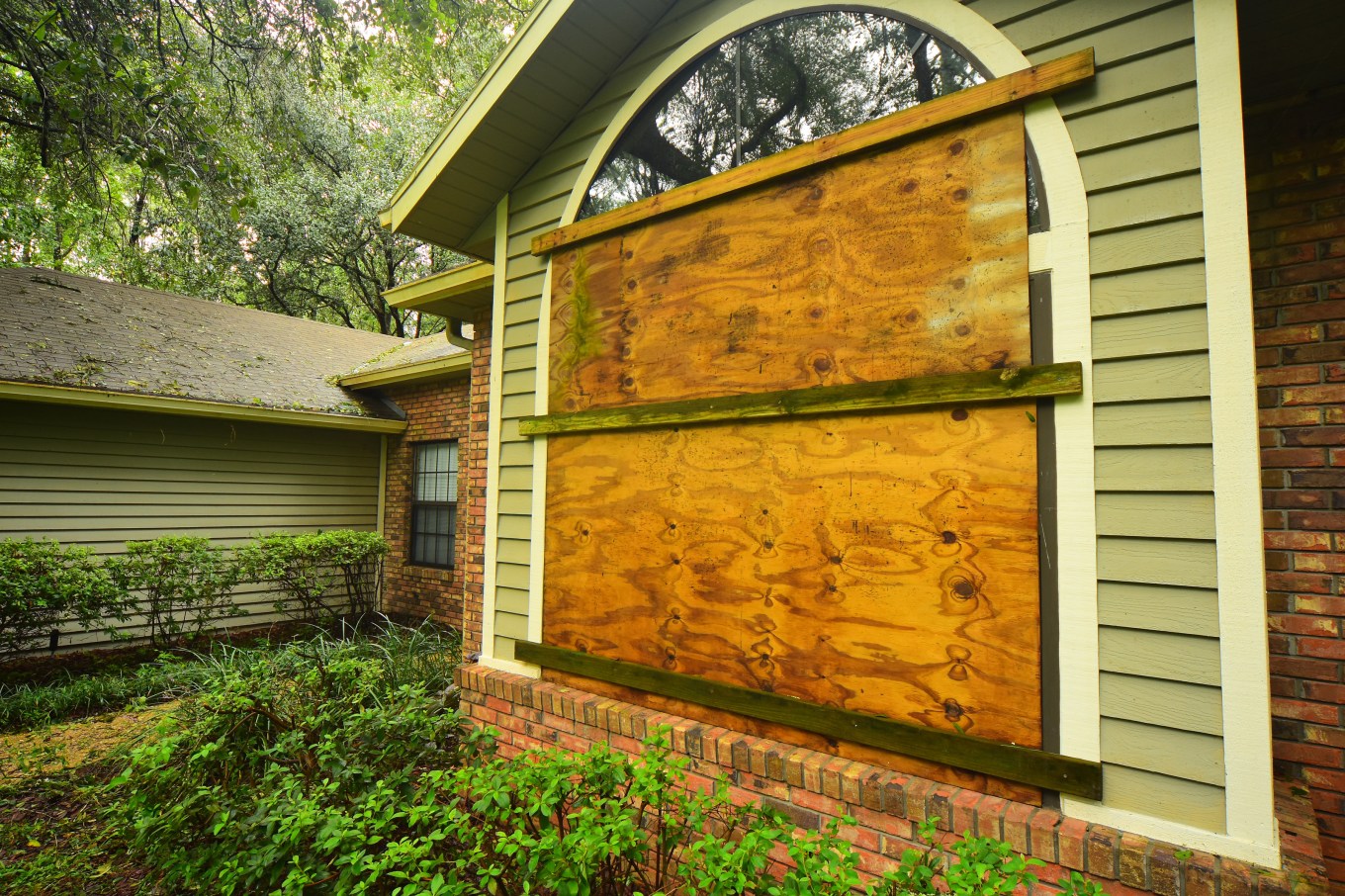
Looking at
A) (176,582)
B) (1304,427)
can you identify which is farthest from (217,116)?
(1304,427)

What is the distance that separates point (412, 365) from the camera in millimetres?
8508

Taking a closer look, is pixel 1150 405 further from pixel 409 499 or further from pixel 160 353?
pixel 160 353

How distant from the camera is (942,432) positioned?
7.90 ft

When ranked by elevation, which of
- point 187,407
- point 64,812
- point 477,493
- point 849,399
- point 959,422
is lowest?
point 64,812

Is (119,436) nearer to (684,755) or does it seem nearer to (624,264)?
(624,264)

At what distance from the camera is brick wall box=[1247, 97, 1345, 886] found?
8.12ft

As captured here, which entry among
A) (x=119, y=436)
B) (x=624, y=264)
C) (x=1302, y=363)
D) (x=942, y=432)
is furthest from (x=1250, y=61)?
(x=119, y=436)

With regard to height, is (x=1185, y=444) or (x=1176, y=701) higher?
(x=1185, y=444)

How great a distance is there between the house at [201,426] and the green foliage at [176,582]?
20.2 inches

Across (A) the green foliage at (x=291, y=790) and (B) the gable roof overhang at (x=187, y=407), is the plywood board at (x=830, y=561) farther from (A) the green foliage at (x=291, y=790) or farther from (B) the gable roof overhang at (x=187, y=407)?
(B) the gable roof overhang at (x=187, y=407)

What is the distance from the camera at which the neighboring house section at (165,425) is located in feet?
22.2

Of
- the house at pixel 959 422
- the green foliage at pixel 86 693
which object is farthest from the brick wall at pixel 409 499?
the house at pixel 959 422

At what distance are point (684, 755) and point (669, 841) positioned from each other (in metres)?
0.53

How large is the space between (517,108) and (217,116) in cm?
591
